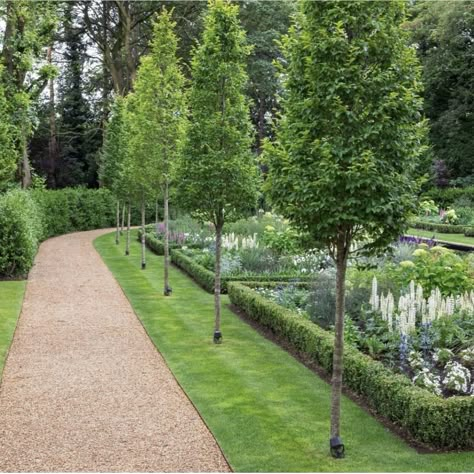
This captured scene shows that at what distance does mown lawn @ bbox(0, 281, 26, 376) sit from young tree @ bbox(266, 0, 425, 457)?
5.57 meters

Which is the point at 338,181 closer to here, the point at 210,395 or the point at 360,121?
the point at 360,121

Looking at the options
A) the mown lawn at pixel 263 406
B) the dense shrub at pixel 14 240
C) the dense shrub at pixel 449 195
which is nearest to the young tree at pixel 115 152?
the dense shrub at pixel 14 240

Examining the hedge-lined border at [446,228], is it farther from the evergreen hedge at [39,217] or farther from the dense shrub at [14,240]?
the dense shrub at [14,240]

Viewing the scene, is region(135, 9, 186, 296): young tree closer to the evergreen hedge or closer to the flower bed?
the flower bed

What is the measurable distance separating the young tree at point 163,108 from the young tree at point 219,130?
413 cm

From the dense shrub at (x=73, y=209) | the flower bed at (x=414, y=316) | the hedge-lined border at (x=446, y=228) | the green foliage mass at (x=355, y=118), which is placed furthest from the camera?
the dense shrub at (x=73, y=209)

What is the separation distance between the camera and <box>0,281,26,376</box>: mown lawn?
11.2 m

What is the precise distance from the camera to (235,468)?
6.27 metres

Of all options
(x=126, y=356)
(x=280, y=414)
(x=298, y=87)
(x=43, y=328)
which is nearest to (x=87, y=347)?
(x=126, y=356)

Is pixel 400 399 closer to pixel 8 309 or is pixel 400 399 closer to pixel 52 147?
pixel 8 309

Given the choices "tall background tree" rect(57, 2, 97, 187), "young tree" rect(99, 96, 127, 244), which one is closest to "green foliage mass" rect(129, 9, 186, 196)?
"young tree" rect(99, 96, 127, 244)

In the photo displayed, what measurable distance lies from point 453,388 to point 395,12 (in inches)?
153

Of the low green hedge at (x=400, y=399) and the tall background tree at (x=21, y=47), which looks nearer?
the low green hedge at (x=400, y=399)

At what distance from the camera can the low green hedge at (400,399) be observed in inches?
258
